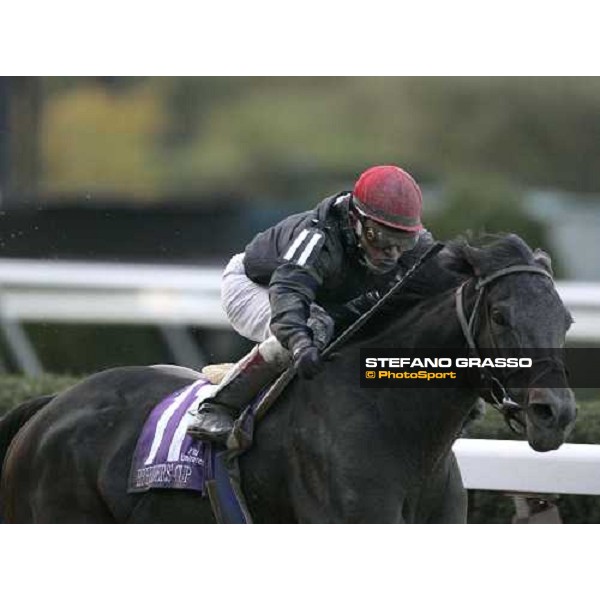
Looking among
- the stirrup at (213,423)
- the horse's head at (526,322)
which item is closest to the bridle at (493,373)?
the horse's head at (526,322)

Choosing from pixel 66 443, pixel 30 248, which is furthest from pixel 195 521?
pixel 30 248

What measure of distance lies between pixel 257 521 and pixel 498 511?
159 centimetres

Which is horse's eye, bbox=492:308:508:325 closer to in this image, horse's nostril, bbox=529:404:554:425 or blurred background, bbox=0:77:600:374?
horse's nostril, bbox=529:404:554:425

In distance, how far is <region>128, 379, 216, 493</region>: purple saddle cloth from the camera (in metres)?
4.37

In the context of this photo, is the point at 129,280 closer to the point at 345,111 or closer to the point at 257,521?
the point at 345,111

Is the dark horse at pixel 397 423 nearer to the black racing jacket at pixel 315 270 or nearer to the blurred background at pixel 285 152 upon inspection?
the black racing jacket at pixel 315 270

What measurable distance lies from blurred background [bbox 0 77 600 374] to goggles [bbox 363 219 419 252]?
1452 mm

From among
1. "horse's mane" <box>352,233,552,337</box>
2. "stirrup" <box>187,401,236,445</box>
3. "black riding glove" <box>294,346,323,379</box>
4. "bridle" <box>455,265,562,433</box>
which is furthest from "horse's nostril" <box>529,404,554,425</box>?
"stirrup" <box>187,401,236,445</box>

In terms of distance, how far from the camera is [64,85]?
5586 mm

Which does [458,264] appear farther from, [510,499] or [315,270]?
[510,499]

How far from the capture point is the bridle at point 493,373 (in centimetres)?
383

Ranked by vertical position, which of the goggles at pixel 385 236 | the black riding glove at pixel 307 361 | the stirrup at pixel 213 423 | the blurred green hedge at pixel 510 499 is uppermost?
the goggles at pixel 385 236

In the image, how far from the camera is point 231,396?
4309 mm

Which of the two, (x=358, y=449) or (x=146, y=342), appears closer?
(x=358, y=449)
